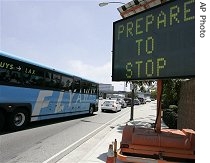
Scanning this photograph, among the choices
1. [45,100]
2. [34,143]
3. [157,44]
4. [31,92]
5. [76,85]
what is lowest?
[34,143]

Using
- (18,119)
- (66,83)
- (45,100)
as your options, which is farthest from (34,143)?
(66,83)

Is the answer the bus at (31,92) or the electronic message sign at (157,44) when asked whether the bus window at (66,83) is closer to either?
Result: the bus at (31,92)

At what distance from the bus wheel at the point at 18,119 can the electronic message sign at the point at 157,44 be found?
6569 millimetres

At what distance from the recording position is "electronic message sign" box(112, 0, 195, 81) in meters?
5.91

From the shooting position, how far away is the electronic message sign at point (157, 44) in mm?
5906

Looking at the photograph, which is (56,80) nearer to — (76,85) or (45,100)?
(45,100)

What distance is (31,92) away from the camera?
13.4 meters

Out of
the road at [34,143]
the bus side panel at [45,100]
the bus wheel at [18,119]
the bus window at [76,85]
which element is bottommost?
the road at [34,143]

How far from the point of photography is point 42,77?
47.0 ft

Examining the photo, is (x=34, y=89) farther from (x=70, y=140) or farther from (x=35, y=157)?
(x=35, y=157)

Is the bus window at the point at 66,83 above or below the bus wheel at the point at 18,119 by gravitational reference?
above

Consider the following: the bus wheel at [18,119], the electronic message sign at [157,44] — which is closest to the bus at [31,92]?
the bus wheel at [18,119]

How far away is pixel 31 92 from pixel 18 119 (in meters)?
1.41
